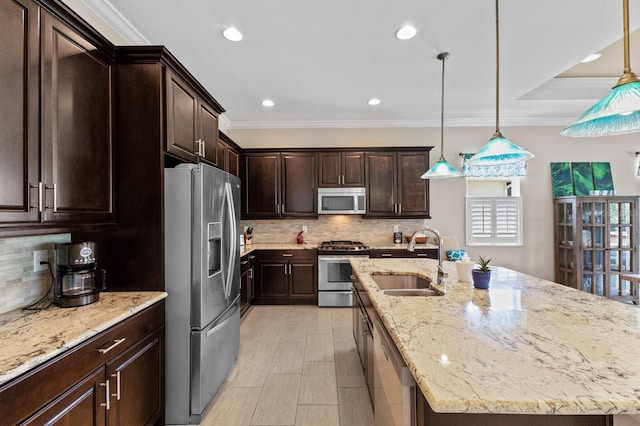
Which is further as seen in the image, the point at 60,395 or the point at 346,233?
the point at 346,233

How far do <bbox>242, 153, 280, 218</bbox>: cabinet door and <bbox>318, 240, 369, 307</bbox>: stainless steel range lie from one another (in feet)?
3.61

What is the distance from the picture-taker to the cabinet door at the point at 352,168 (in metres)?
4.64

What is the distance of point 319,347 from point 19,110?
9.52 feet

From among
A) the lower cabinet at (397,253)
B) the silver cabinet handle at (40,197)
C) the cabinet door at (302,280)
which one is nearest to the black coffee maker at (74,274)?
the silver cabinet handle at (40,197)

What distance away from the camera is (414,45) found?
2736 millimetres

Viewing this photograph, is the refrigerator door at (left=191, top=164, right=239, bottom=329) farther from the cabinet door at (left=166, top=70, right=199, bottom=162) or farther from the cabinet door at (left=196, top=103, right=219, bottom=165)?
the cabinet door at (left=196, top=103, right=219, bottom=165)

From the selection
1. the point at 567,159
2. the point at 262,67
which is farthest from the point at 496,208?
the point at 262,67

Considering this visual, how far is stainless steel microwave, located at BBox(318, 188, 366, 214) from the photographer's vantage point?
462 cm

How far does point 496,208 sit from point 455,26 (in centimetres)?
340

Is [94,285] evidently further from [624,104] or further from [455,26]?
[455,26]

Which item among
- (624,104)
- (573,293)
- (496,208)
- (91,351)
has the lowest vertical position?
(91,351)

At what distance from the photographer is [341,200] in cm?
464

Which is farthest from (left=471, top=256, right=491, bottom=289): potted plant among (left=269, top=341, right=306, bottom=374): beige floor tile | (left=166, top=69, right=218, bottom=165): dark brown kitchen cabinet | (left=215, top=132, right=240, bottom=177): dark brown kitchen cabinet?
(left=215, top=132, right=240, bottom=177): dark brown kitchen cabinet

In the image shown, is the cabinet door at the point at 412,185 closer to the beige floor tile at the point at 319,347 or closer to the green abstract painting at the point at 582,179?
the beige floor tile at the point at 319,347
